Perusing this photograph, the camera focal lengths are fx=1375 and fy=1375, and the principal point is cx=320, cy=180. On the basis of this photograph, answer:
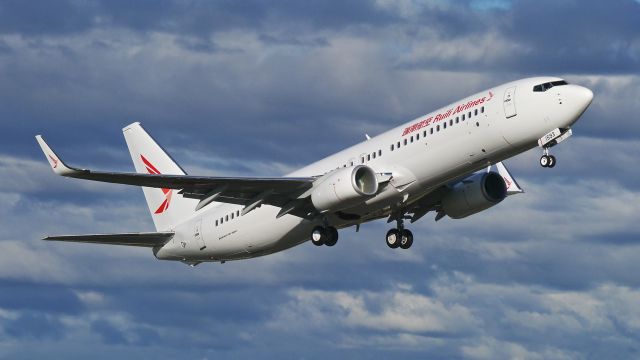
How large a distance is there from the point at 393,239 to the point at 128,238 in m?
13.8

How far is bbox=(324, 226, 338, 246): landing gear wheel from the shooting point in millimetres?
65375

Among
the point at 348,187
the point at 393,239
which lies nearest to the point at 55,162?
the point at 348,187

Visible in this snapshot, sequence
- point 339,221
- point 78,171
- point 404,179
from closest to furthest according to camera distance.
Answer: point 78,171 → point 404,179 → point 339,221

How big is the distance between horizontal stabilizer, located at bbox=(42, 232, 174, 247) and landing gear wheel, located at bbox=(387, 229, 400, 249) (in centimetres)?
1182

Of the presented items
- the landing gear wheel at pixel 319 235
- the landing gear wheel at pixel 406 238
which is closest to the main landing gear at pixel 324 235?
the landing gear wheel at pixel 319 235

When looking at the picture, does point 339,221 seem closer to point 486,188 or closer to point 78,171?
point 486,188

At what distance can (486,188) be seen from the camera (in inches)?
2670

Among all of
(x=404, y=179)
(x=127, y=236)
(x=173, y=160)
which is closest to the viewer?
(x=404, y=179)

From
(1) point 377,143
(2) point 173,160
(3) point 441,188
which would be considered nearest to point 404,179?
(1) point 377,143

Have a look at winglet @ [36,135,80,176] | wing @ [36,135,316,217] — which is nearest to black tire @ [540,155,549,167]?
wing @ [36,135,316,217]

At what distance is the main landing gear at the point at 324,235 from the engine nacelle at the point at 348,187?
3.45 m

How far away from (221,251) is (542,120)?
19.6 m

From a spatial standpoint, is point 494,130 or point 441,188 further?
point 441,188

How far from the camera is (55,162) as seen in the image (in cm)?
5806
